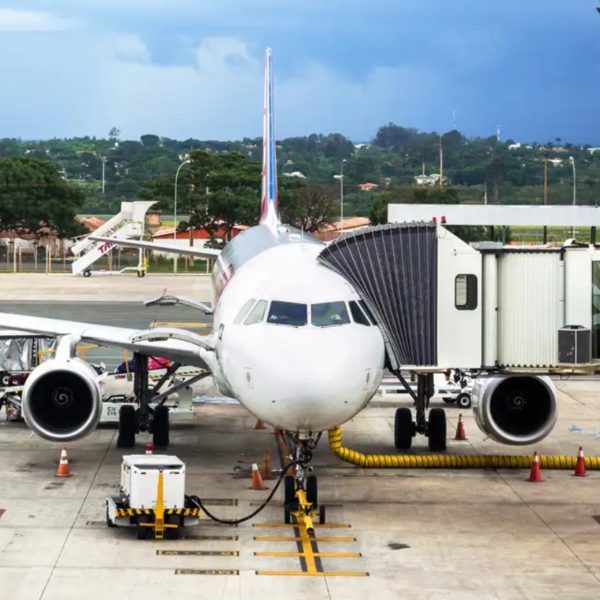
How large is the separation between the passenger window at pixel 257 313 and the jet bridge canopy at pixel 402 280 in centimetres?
182

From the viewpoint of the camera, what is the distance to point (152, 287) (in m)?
78.7

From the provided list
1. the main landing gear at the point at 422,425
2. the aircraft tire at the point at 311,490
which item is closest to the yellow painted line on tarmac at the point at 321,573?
the aircraft tire at the point at 311,490

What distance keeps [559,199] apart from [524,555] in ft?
377

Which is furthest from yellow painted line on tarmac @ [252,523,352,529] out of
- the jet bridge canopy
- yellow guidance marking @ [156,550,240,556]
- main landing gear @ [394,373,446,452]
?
main landing gear @ [394,373,446,452]

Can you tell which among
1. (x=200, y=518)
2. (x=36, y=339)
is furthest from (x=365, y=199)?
(x=200, y=518)

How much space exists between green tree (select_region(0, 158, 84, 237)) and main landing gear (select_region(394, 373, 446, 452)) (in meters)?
87.0

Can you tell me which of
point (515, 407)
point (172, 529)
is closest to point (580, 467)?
point (515, 407)

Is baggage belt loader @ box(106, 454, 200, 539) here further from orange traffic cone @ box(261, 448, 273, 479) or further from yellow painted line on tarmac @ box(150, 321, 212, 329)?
yellow painted line on tarmac @ box(150, 321, 212, 329)

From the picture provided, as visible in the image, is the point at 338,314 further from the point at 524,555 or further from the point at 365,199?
the point at 365,199

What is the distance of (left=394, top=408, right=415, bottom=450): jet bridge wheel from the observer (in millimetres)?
28172

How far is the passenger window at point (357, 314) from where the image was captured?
71.1ft

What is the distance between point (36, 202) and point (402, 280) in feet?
306

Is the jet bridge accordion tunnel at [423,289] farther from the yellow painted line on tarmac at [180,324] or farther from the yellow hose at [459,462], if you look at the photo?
the yellow painted line on tarmac at [180,324]

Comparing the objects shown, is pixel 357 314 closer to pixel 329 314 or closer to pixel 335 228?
pixel 329 314
